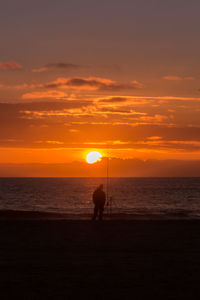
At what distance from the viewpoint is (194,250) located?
1248 centimetres

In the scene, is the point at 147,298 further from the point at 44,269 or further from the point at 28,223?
the point at 28,223

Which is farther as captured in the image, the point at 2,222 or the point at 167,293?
the point at 2,222

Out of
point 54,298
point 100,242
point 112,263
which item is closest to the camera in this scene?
A: point 54,298

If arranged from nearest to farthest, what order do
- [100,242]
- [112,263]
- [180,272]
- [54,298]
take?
1. [54,298]
2. [180,272]
3. [112,263]
4. [100,242]

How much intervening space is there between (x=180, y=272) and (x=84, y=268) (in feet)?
6.48

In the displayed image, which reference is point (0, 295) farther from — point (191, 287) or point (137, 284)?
point (191, 287)

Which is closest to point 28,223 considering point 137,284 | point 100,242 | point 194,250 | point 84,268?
point 100,242

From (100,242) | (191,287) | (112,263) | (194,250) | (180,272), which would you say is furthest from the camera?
(100,242)

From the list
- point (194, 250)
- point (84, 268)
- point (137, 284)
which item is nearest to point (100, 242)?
point (194, 250)

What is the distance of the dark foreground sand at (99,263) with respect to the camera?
25.6 feet

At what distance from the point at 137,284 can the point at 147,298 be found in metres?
0.90

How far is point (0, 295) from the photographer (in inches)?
295

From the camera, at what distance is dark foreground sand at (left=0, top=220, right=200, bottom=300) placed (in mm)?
7809

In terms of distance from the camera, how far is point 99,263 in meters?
10.4
